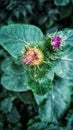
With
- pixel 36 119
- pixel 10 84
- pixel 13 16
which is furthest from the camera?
pixel 13 16

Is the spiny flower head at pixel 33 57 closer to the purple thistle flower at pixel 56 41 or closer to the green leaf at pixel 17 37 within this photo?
the purple thistle flower at pixel 56 41

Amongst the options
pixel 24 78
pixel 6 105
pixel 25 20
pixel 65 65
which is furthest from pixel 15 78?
pixel 25 20

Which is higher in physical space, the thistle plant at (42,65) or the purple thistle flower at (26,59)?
the purple thistle flower at (26,59)

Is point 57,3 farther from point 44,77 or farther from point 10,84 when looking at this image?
point 44,77

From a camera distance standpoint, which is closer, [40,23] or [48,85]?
[48,85]

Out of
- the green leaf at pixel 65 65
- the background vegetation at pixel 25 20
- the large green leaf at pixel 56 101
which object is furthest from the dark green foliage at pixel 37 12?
the green leaf at pixel 65 65

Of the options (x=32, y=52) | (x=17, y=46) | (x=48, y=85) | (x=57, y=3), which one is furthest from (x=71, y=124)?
(x=57, y=3)
